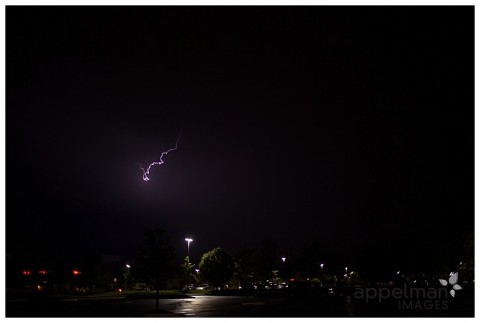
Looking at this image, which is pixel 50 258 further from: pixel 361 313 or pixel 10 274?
pixel 361 313

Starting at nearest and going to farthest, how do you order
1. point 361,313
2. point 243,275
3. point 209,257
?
1. point 361,313
2. point 209,257
3. point 243,275

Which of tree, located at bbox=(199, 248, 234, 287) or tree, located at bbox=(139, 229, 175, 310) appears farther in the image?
tree, located at bbox=(199, 248, 234, 287)

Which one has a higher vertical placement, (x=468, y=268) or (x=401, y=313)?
(x=468, y=268)

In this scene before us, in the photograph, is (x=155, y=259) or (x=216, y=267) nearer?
(x=155, y=259)

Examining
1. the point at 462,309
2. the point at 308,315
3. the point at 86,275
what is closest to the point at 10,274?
the point at 308,315
